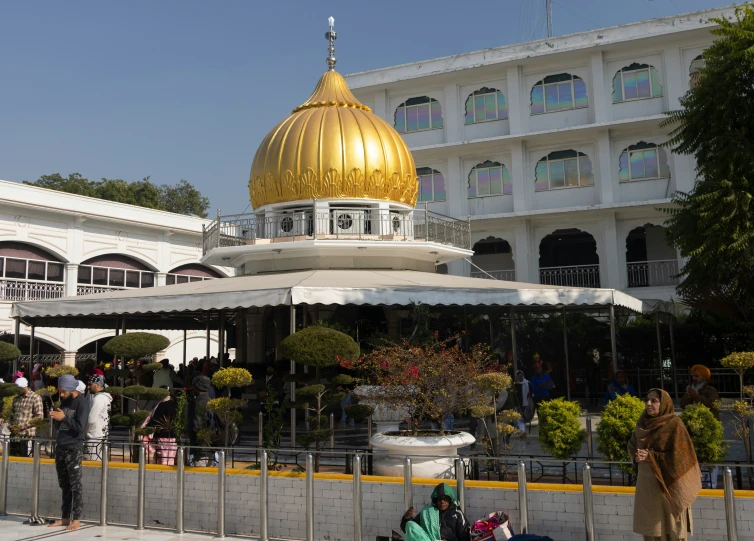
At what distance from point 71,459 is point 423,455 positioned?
14.2 feet

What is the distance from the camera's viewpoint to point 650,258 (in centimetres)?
3148

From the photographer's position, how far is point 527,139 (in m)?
30.8

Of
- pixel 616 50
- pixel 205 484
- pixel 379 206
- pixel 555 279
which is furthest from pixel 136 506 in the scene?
pixel 616 50

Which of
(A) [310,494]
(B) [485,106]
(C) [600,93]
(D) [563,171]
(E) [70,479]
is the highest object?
(B) [485,106]

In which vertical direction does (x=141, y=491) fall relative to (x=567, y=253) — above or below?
below

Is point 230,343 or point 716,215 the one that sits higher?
point 716,215

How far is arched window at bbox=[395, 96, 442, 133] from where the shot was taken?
33062 millimetres

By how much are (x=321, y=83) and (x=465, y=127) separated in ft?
37.5

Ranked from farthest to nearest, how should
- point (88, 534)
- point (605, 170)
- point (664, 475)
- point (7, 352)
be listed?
point (605, 170)
point (7, 352)
point (88, 534)
point (664, 475)

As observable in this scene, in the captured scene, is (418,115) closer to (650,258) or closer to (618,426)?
(650,258)

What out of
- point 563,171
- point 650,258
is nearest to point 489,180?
point 563,171

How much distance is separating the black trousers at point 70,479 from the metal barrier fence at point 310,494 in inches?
11.9

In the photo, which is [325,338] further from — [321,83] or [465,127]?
[465,127]

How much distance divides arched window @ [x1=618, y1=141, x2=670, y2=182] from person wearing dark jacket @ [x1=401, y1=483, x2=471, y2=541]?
2493cm
